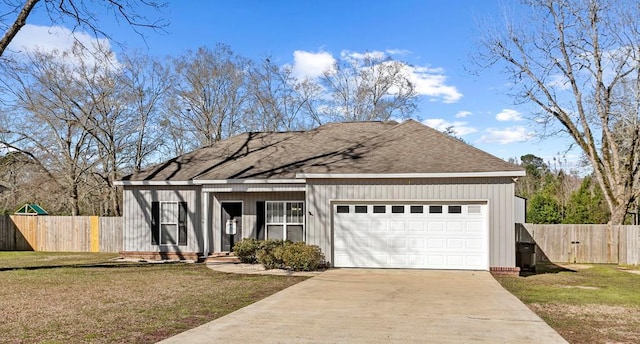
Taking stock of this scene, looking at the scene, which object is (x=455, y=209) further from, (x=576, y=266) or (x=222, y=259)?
(x=222, y=259)

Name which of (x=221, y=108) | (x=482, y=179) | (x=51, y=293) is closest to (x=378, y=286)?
(x=482, y=179)

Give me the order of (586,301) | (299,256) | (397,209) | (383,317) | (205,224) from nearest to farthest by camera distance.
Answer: (383,317) < (586,301) < (299,256) < (397,209) < (205,224)

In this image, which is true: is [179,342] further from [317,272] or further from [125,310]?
[317,272]

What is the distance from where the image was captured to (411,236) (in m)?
15.6

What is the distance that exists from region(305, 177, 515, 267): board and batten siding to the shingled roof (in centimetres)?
36

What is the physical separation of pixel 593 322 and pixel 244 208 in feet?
41.7

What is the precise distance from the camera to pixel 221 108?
38219mm

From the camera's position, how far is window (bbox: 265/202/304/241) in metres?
18.4

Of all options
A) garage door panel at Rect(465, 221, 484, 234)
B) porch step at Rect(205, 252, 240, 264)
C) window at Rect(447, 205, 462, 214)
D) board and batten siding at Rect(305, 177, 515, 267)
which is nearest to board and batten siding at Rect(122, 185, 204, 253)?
porch step at Rect(205, 252, 240, 264)

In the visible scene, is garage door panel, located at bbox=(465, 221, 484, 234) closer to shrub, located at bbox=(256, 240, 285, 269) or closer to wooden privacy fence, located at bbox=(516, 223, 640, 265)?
shrub, located at bbox=(256, 240, 285, 269)

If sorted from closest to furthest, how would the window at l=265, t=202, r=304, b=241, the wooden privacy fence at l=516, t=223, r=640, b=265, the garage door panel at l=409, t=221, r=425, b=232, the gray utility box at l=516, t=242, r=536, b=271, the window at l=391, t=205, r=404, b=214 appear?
the garage door panel at l=409, t=221, r=425, b=232
the window at l=391, t=205, r=404, b=214
the gray utility box at l=516, t=242, r=536, b=271
the window at l=265, t=202, r=304, b=241
the wooden privacy fence at l=516, t=223, r=640, b=265

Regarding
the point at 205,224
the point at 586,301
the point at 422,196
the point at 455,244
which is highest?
the point at 422,196

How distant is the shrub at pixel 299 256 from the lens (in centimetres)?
1492

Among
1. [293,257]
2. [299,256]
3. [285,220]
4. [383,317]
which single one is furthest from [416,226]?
[383,317]
